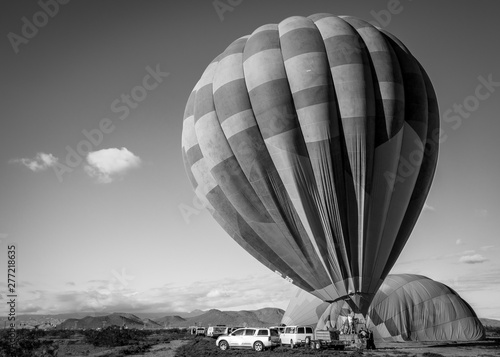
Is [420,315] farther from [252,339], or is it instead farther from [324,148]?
[324,148]

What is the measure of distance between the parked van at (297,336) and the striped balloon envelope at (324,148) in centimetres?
501

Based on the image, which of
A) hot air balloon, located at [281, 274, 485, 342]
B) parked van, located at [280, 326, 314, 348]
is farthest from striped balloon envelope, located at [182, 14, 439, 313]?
hot air balloon, located at [281, 274, 485, 342]

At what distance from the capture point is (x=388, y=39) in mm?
27391

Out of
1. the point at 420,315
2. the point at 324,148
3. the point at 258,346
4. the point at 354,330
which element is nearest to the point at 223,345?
the point at 258,346

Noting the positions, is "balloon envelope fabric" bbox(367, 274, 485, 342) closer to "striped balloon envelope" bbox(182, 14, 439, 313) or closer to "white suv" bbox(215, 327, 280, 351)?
"striped balloon envelope" bbox(182, 14, 439, 313)

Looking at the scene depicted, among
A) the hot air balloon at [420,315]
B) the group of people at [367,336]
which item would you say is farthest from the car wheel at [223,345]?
the group of people at [367,336]

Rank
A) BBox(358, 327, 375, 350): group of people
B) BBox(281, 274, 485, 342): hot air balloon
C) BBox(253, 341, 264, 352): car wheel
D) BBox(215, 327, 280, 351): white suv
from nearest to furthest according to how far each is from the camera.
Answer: BBox(358, 327, 375, 350): group of people, BBox(253, 341, 264, 352): car wheel, BBox(215, 327, 280, 351): white suv, BBox(281, 274, 485, 342): hot air balloon

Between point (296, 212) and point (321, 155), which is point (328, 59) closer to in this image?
point (321, 155)

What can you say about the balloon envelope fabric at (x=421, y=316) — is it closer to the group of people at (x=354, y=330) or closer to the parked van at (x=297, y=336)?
the parked van at (x=297, y=336)

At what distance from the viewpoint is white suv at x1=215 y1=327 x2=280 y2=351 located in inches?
1033

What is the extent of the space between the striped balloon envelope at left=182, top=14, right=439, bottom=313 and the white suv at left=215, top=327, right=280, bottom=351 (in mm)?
4000

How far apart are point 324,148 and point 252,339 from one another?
12866 millimetres

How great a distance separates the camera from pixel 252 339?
26672 mm

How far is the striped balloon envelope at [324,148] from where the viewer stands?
23.5m
